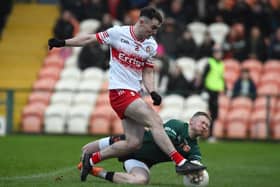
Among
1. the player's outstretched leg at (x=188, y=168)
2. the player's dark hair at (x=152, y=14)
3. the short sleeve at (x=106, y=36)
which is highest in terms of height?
the player's dark hair at (x=152, y=14)

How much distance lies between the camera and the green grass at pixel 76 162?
13.9 metres

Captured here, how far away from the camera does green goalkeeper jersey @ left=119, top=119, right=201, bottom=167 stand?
1317 cm

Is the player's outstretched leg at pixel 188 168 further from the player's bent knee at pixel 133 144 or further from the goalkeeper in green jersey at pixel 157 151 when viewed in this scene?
the player's bent knee at pixel 133 144

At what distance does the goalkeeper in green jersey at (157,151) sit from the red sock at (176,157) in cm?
29

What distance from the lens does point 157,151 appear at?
13406 mm

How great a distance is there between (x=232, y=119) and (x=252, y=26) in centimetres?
408

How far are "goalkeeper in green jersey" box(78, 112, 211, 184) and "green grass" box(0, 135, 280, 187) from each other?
21 centimetres

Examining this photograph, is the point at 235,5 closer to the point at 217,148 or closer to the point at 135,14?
the point at 135,14

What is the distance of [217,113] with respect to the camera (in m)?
25.4

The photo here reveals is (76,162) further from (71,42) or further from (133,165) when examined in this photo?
(71,42)

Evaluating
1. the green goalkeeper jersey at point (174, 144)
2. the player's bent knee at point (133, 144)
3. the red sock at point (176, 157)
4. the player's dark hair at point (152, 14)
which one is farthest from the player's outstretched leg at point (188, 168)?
the player's dark hair at point (152, 14)

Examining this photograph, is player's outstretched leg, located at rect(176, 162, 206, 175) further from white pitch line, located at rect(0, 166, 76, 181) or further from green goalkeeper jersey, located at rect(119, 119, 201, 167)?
white pitch line, located at rect(0, 166, 76, 181)

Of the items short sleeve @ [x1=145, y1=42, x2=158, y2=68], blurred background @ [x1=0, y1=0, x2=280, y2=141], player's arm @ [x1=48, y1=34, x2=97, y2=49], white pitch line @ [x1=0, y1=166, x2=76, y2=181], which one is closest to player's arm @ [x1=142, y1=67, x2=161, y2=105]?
short sleeve @ [x1=145, y1=42, x2=158, y2=68]

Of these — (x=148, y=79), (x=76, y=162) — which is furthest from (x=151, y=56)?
(x=76, y=162)
